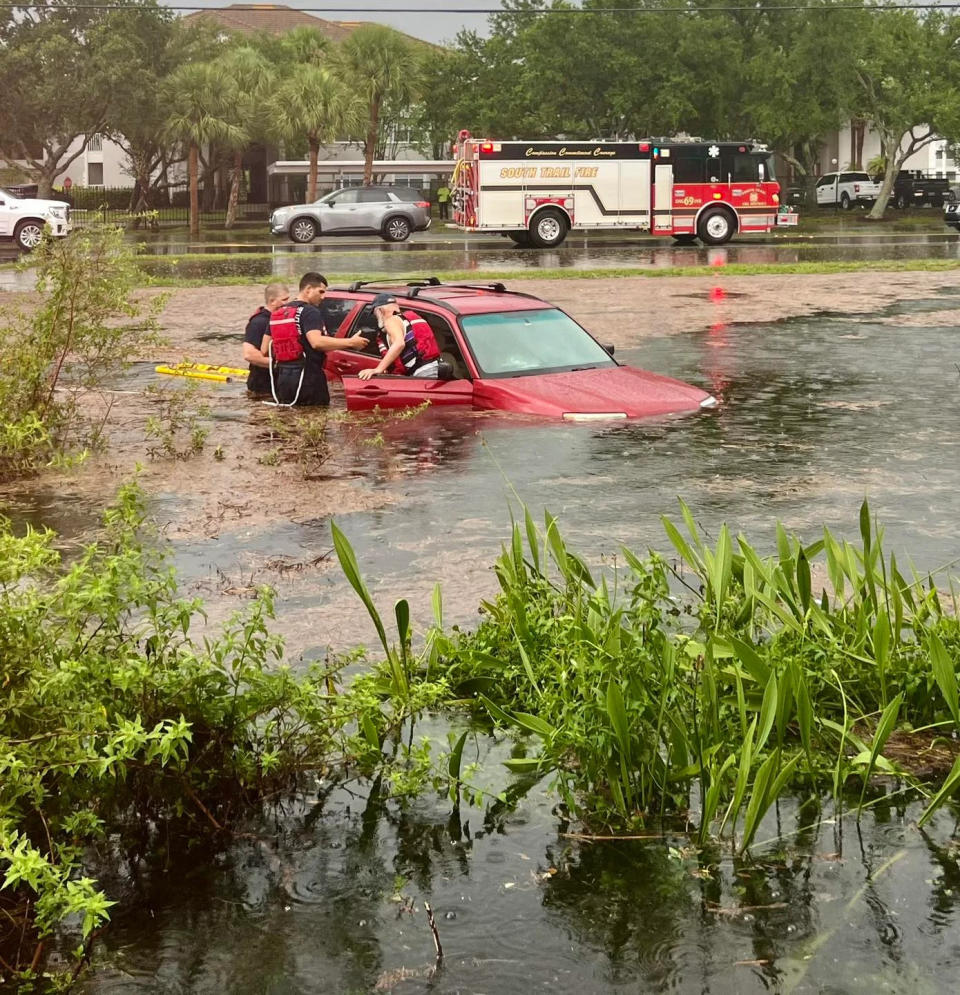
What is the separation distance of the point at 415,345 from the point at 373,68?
4839 centimetres

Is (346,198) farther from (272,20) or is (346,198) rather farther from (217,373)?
(272,20)

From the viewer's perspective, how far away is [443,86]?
63.1m

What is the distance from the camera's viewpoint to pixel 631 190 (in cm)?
4050

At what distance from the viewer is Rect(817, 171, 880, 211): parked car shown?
203 ft

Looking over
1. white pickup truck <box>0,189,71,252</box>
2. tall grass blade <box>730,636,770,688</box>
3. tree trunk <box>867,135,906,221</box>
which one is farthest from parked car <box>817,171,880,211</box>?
tall grass blade <box>730,636,770,688</box>

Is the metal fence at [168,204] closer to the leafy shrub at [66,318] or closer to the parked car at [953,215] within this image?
the parked car at [953,215]

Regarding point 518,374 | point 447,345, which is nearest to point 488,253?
point 447,345

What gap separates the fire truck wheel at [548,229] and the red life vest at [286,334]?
90.3ft

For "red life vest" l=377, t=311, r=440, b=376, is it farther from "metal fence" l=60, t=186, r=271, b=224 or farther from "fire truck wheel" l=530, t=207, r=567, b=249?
"metal fence" l=60, t=186, r=271, b=224

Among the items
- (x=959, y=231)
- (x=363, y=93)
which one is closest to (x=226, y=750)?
(x=959, y=231)

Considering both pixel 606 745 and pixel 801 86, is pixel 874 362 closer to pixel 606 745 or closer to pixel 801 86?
pixel 606 745

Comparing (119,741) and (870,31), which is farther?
(870,31)

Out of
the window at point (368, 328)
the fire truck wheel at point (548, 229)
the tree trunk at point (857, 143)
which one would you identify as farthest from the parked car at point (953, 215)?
the window at point (368, 328)

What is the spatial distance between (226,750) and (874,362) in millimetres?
13267
